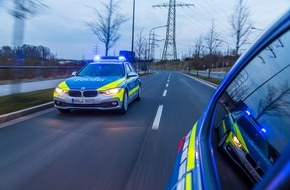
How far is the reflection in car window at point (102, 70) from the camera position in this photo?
1221 cm

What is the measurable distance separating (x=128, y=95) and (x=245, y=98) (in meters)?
9.62

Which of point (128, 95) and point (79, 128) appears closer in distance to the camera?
point (79, 128)

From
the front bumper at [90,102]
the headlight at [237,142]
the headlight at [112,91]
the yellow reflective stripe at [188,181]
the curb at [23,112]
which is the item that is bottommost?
the curb at [23,112]

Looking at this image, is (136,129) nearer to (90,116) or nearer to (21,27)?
(90,116)

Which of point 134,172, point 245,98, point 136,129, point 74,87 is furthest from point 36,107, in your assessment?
point 245,98

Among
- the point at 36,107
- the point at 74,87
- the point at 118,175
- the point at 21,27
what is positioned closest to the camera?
the point at 118,175

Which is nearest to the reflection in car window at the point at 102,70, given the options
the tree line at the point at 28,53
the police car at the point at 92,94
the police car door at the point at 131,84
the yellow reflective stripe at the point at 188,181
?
the police car door at the point at 131,84

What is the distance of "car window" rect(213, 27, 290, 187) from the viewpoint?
1766 millimetres

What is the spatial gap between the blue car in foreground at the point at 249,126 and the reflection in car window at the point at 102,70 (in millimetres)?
9657

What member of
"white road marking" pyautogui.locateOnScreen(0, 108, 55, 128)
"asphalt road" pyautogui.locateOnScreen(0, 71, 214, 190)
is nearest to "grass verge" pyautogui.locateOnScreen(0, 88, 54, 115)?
"white road marking" pyautogui.locateOnScreen(0, 108, 55, 128)

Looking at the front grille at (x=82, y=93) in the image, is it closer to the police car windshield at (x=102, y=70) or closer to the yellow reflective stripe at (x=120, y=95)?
the yellow reflective stripe at (x=120, y=95)

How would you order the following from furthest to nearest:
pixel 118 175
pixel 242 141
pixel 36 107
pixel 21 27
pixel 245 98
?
pixel 21 27
pixel 36 107
pixel 118 175
pixel 245 98
pixel 242 141

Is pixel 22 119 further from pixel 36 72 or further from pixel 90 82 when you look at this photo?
pixel 36 72

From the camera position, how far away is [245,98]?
7.86 feet
